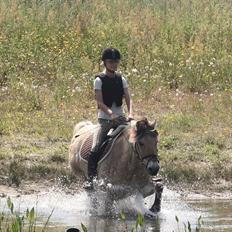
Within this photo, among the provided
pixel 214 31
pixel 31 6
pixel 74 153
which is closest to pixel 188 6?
pixel 214 31

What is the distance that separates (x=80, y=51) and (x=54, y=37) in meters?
1.00

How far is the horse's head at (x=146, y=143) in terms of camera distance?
9.75 meters

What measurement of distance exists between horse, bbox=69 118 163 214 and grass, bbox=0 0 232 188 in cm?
244

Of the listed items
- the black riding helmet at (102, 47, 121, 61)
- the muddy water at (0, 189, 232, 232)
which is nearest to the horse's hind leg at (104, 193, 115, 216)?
the muddy water at (0, 189, 232, 232)

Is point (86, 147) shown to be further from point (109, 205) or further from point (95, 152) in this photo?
point (109, 205)

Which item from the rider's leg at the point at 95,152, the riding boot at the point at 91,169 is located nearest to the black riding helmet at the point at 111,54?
the rider's leg at the point at 95,152

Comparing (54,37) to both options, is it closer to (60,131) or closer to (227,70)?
(227,70)

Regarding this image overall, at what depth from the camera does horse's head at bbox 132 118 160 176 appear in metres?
9.75

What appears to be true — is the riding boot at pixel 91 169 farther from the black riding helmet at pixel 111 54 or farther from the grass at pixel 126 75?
the grass at pixel 126 75

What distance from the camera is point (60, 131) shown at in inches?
592

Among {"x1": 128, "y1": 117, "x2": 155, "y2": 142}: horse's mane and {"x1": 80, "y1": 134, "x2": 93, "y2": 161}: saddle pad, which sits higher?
{"x1": 128, "y1": 117, "x2": 155, "y2": 142}: horse's mane

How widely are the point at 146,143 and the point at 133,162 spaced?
451 millimetres

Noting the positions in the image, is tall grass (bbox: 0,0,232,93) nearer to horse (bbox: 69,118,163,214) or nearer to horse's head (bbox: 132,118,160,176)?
horse (bbox: 69,118,163,214)

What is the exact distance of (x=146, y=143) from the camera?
9852 mm
